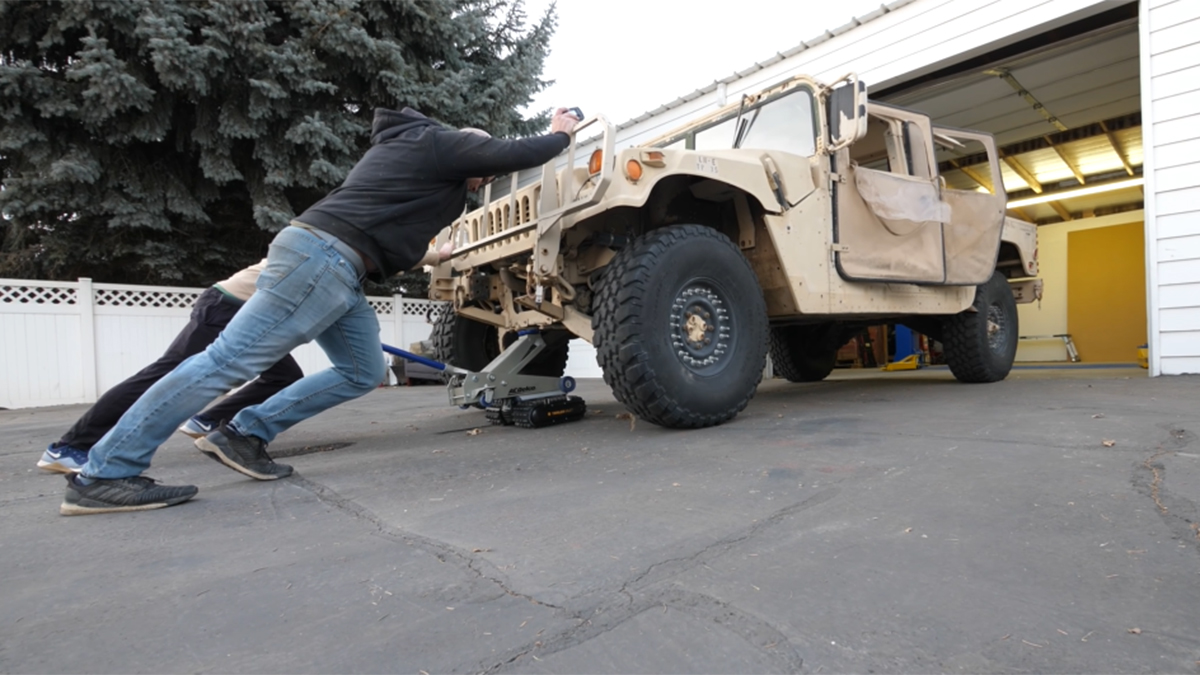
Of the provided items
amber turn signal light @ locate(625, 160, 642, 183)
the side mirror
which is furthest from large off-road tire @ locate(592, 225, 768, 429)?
the side mirror

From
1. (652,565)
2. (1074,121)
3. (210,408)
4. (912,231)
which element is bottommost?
(652,565)

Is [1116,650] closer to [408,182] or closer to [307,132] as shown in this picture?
[408,182]

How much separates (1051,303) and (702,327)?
12.0 metres

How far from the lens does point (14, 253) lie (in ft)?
33.2

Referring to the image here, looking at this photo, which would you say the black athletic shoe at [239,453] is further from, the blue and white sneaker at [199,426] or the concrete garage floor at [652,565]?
the blue and white sneaker at [199,426]

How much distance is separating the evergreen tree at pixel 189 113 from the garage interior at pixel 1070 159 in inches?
275

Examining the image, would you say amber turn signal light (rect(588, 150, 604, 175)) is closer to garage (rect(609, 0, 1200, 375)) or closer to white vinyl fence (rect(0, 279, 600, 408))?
garage (rect(609, 0, 1200, 375))

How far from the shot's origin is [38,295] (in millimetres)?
8586

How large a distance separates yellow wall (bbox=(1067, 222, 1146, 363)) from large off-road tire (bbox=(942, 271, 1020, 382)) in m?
7.12

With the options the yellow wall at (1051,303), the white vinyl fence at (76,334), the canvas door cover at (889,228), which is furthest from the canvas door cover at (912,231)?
the yellow wall at (1051,303)

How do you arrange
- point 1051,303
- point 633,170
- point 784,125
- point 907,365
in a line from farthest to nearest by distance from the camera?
point 1051,303 → point 907,365 → point 784,125 → point 633,170

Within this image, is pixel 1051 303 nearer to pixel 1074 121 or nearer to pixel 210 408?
pixel 1074 121

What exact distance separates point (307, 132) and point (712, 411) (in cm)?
782

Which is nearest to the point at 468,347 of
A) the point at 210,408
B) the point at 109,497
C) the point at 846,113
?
the point at 210,408
